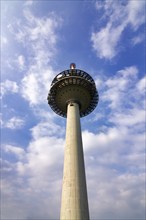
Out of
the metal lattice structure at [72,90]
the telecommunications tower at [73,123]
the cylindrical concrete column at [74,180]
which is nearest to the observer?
the cylindrical concrete column at [74,180]

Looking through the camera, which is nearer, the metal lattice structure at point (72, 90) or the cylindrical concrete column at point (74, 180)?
the cylindrical concrete column at point (74, 180)

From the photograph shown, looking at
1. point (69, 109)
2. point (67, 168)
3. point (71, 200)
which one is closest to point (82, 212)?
point (71, 200)

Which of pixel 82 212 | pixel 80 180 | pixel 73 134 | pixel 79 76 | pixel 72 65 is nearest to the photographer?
pixel 82 212

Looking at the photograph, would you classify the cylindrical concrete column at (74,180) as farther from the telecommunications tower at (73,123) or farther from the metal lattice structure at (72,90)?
the metal lattice structure at (72,90)

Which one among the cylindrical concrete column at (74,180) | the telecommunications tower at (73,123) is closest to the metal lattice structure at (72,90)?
the telecommunications tower at (73,123)

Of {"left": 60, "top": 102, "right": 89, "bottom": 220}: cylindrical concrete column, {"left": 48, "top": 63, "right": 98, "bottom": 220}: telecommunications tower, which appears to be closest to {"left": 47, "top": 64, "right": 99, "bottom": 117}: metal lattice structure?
{"left": 48, "top": 63, "right": 98, "bottom": 220}: telecommunications tower

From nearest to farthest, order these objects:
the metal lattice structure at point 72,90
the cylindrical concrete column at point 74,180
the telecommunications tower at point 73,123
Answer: the cylindrical concrete column at point 74,180
the telecommunications tower at point 73,123
the metal lattice structure at point 72,90

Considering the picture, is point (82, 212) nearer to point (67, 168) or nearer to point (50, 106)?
point (67, 168)

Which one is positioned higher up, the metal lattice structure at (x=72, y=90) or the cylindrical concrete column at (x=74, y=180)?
the metal lattice structure at (x=72, y=90)

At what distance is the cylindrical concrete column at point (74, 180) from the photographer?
2453 cm

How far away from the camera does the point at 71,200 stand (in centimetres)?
2500

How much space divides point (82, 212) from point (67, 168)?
18.6 ft

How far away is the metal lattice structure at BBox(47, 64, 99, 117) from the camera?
3662 centimetres

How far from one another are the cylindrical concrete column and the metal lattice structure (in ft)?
20.4
